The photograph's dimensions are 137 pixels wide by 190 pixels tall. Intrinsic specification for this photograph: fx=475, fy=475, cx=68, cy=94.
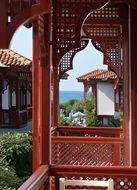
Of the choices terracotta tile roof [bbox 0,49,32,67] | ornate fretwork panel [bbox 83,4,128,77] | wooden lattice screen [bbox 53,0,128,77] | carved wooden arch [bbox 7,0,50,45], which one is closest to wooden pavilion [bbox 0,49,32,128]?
terracotta tile roof [bbox 0,49,32,67]

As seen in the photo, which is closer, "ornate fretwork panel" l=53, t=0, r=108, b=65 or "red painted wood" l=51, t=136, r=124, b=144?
"ornate fretwork panel" l=53, t=0, r=108, b=65

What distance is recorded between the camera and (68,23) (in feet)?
16.8

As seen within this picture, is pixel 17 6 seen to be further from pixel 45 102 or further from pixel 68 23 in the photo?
pixel 68 23

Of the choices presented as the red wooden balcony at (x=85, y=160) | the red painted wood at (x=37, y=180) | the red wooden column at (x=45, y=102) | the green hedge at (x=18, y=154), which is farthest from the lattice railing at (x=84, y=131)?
the red painted wood at (x=37, y=180)

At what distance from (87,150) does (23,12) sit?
5234mm

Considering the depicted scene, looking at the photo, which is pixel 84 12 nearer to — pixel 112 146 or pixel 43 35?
pixel 43 35

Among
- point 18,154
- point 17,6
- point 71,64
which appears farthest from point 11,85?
point 17,6

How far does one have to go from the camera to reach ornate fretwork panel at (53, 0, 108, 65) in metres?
4.84

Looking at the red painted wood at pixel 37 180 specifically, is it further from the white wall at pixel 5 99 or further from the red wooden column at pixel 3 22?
the white wall at pixel 5 99

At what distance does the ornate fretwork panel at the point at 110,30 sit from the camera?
23.9 feet

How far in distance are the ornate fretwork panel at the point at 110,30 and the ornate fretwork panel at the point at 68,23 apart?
1.79 metres

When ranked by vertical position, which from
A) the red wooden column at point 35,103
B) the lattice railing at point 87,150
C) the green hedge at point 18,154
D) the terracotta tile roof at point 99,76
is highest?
the terracotta tile roof at point 99,76

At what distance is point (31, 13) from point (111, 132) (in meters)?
6.68

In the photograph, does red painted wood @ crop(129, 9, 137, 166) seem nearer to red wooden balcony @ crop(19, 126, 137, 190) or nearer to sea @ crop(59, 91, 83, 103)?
red wooden balcony @ crop(19, 126, 137, 190)
